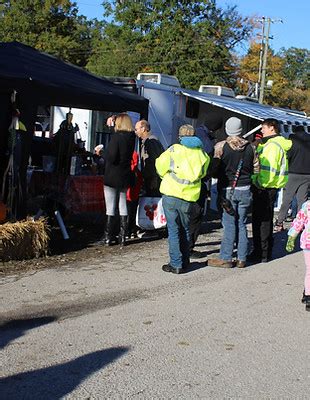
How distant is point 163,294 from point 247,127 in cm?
1083

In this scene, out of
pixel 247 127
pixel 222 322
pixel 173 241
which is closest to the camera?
pixel 222 322

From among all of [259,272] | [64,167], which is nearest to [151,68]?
[64,167]

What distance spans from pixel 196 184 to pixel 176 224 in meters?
0.55

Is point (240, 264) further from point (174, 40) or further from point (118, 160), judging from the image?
point (174, 40)

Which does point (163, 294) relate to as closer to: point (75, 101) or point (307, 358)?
point (307, 358)

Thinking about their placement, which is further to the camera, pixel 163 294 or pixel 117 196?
pixel 117 196

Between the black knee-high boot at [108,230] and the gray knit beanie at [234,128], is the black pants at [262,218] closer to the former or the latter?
the gray knit beanie at [234,128]

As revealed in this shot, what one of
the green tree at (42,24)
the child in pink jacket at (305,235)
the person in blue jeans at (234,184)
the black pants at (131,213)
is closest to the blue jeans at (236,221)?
the person in blue jeans at (234,184)

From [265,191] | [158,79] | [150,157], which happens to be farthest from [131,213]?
[158,79]

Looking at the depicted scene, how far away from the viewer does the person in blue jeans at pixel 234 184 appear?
27.1 feet

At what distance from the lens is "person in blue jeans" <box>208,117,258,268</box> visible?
8250mm

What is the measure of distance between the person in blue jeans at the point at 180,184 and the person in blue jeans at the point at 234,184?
0.45m

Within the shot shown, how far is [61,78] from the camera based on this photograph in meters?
9.34

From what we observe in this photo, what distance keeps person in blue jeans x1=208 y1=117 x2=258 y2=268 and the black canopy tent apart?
230cm
